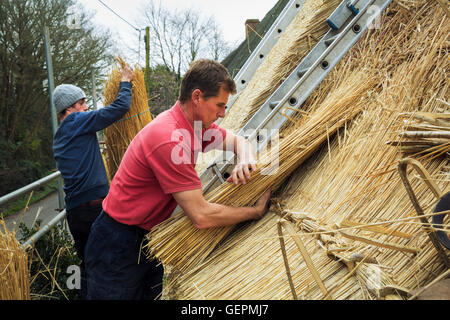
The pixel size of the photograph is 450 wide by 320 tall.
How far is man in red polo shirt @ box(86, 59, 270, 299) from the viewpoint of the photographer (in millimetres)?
1556

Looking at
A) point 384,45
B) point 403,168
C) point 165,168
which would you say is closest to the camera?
point 403,168

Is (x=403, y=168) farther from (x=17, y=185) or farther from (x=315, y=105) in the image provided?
(x=17, y=185)

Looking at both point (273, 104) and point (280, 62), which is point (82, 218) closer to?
point (273, 104)

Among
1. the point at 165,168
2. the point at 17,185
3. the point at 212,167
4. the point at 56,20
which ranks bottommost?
the point at 212,167

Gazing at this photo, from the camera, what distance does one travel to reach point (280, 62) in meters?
3.03

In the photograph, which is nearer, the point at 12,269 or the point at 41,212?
the point at 12,269

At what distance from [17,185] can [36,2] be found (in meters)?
5.67

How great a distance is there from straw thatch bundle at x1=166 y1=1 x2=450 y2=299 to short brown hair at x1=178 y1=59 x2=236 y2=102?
0.62 meters

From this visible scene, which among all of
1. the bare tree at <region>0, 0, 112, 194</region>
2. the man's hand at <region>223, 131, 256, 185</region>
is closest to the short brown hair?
the man's hand at <region>223, 131, 256, 185</region>

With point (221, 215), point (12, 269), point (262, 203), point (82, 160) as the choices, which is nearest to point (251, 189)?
point (262, 203)

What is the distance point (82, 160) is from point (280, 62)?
181cm

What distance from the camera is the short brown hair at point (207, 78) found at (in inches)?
64.4

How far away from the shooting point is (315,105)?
208 centimetres
